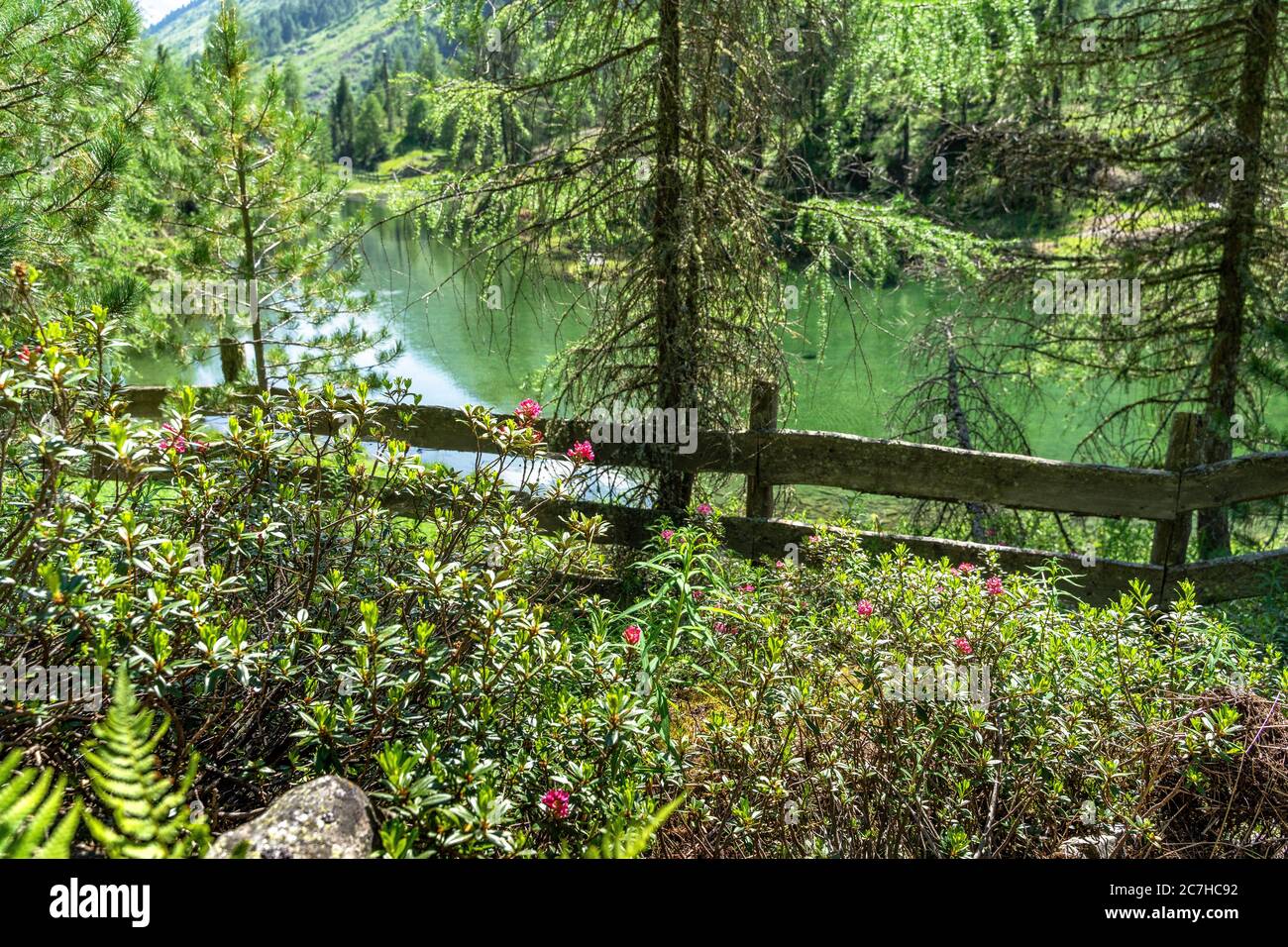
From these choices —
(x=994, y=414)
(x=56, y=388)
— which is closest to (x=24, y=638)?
(x=56, y=388)

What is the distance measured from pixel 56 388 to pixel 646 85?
13.0 feet

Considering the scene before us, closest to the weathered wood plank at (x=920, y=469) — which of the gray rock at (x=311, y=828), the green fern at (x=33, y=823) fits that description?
the gray rock at (x=311, y=828)

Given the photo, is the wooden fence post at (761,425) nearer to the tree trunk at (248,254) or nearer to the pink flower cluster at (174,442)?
the pink flower cluster at (174,442)

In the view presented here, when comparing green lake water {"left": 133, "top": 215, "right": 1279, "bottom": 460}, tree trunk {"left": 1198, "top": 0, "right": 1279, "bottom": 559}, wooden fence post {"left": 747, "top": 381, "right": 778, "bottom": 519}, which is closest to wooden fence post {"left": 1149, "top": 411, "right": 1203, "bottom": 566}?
tree trunk {"left": 1198, "top": 0, "right": 1279, "bottom": 559}

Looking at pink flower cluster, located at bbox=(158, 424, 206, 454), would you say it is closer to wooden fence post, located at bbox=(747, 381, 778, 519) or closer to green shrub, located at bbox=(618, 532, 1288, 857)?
green shrub, located at bbox=(618, 532, 1288, 857)

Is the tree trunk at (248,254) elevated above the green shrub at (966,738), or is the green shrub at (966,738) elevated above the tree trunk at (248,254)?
the tree trunk at (248,254)

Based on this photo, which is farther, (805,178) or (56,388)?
(805,178)

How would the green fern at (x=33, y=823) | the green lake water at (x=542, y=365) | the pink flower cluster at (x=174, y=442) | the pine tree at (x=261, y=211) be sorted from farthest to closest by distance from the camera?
the green lake water at (x=542, y=365), the pine tree at (x=261, y=211), the pink flower cluster at (x=174, y=442), the green fern at (x=33, y=823)

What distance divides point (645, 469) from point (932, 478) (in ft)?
5.97

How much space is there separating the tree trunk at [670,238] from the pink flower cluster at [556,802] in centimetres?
353

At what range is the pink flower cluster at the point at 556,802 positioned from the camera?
2.13 meters
